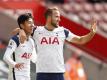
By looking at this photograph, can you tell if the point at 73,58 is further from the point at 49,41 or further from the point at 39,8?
the point at 49,41

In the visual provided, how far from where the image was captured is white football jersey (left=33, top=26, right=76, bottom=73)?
750cm

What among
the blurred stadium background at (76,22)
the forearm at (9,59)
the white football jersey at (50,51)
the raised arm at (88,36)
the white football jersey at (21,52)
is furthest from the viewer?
the blurred stadium background at (76,22)

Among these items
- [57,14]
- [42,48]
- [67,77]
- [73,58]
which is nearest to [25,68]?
[42,48]

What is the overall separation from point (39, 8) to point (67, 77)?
14.5 ft

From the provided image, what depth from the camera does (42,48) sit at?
755 centimetres

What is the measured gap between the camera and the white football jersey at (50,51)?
7496 mm

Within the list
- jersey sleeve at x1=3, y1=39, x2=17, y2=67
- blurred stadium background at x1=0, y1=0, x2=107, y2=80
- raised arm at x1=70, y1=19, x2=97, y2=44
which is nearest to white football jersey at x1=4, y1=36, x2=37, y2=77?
jersey sleeve at x1=3, y1=39, x2=17, y2=67

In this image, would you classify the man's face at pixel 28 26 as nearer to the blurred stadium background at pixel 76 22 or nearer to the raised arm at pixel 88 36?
the raised arm at pixel 88 36

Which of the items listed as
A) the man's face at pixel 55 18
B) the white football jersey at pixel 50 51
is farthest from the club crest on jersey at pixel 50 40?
the man's face at pixel 55 18

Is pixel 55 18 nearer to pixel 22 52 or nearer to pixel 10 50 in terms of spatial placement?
pixel 22 52

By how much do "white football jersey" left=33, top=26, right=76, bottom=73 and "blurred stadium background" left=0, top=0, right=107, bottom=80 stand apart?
419 centimetres

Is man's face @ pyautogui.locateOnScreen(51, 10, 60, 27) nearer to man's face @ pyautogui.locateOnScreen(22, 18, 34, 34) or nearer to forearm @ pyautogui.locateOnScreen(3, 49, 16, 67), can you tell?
man's face @ pyautogui.locateOnScreen(22, 18, 34, 34)

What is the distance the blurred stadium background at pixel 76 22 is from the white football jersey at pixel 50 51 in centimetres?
419

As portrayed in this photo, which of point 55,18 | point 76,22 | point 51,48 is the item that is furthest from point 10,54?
point 76,22
